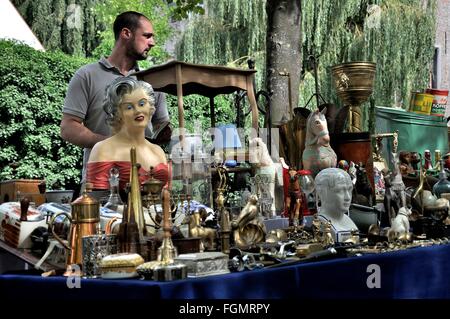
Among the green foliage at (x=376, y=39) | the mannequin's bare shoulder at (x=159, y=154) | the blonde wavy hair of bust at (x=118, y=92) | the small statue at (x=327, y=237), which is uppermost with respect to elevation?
the green foliage at (x=376, y=39)

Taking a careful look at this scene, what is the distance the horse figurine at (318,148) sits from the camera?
4.28 metres

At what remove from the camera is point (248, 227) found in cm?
302

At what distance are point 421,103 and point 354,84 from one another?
0.79 meters

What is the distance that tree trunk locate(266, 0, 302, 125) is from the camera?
23.6 ft

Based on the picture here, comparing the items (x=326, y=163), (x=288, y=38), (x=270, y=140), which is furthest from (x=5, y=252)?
(x=288, y=38)

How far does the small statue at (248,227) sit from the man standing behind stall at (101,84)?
53.7 inches

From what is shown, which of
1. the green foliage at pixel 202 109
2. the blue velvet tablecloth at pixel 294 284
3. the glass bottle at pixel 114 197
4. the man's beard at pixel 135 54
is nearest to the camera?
the blue velvet tablecloth at pixel 294 284

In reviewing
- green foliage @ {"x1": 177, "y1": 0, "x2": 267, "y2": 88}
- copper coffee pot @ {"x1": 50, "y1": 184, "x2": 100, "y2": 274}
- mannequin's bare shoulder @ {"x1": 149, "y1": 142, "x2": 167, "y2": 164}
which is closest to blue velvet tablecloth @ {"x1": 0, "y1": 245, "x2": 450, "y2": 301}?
copper coffee pot @ {"x1": 50, "y1": 184, "x2": 100, "y2": 274}

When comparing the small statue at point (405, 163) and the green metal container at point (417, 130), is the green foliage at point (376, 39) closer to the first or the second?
the green metal container at point (417, 130)

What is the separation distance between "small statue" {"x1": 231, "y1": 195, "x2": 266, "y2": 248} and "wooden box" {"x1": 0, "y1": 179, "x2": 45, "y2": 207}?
1.16 metres

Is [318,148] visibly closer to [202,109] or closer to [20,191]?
[20,191]

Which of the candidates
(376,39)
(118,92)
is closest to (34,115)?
(376,39)

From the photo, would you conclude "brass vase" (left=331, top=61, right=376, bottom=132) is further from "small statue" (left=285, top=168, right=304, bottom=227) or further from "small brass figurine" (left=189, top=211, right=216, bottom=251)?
"small brass figurine" (left=189, top=211, right=216, bottom=251)

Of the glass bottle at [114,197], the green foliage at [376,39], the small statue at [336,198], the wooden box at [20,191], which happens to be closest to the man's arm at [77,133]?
the wooden box at [20,191]
